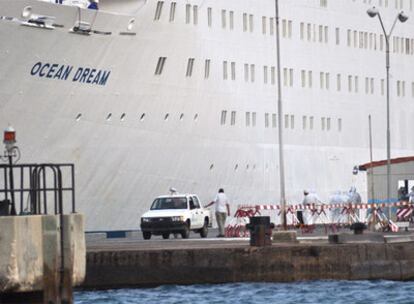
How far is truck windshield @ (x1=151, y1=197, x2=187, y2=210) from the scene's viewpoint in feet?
147

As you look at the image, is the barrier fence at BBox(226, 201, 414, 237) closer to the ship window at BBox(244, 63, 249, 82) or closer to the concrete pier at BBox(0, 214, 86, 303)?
the ship window at BBox(244, 63, 249, 82)

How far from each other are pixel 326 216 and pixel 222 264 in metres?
17.3

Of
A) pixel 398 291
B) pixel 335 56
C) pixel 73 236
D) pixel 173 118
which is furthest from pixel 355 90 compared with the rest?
pixel 73 236

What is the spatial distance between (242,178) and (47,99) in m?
11.4

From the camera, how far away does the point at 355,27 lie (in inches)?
2457

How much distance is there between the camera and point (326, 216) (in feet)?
168

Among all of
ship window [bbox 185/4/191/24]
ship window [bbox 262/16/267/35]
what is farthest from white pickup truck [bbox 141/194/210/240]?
ship window [bbox 262/16/267/35]

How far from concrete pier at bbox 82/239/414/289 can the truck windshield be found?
9.60 m

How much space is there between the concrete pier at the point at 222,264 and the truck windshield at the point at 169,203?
960cm

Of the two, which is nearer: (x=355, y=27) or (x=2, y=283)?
(x=2, y=283)

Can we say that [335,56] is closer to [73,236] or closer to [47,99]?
[47,99]

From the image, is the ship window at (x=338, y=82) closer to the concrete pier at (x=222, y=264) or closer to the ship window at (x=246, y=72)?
the ship window at (x=246, y=72)

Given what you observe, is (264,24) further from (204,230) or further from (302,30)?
(204,230)

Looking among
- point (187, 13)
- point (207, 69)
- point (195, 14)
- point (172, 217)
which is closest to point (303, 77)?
point (207, 69)
